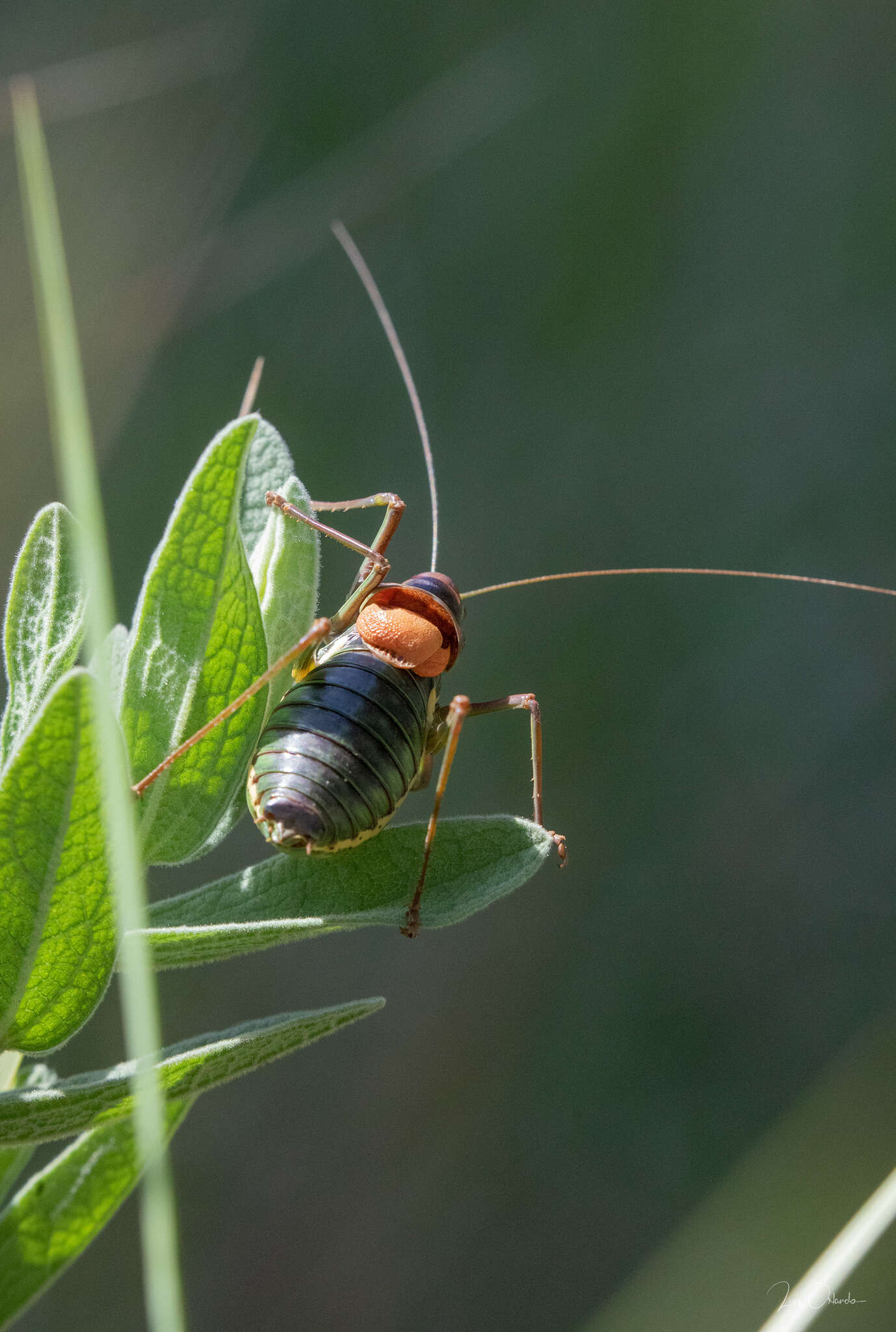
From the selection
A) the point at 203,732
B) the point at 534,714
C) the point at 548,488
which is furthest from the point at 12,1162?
the point at 548,488

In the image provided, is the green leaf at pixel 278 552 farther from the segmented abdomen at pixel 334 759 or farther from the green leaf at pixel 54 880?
the green leaf at pixel 54 880

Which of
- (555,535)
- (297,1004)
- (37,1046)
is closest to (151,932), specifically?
(37,1046)

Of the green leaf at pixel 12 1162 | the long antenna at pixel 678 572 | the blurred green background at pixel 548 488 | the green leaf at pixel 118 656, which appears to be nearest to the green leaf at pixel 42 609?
the green leaf at pixel 118 656

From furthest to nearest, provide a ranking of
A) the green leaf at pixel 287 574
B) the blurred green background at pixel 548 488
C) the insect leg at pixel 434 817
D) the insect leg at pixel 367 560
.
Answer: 1. the blurred green background at pixel 548 488
2. the insect leg at pixel 367 560
3. the green leaf at pixel 287 574
4. the insect leg at pixel 434 817

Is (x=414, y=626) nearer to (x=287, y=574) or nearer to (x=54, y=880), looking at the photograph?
(x=287, y=574)

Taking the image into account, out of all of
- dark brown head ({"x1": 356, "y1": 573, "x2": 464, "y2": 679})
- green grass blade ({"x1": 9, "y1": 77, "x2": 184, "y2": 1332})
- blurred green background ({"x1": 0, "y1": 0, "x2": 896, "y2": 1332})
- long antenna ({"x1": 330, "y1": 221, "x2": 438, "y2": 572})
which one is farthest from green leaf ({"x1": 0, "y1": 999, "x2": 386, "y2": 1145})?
blurred green background ({"x1": 0, "y1": 0, "x2": 896, "y2": 1332})

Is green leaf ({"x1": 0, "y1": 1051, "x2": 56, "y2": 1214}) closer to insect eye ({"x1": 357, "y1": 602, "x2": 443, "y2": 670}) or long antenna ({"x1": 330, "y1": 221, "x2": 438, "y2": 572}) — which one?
insect eye ({"x1": 357, "y1": 602, "x2": 443, "y2": 670})
